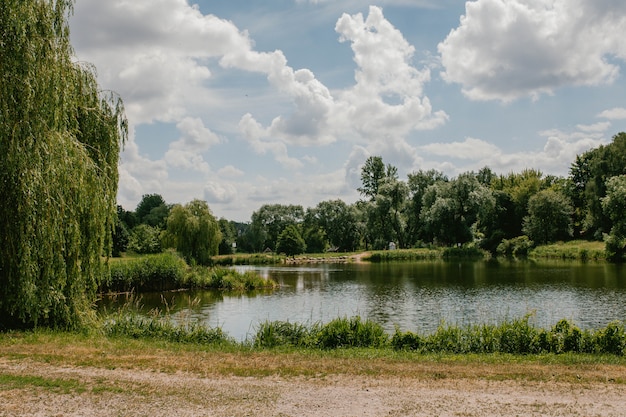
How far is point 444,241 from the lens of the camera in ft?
241

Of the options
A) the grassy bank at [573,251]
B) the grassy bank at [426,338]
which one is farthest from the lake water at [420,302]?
the grassy bank at [573,251]

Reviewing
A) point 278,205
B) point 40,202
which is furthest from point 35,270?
point 278,205

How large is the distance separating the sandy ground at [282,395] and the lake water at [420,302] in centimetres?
680

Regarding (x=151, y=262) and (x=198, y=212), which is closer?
(x=151, y=262)

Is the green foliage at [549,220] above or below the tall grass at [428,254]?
above

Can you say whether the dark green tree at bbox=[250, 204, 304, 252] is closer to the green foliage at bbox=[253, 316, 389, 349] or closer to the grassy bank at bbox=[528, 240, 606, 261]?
the grassy bank at bbox=[528, 240, 606, 261]

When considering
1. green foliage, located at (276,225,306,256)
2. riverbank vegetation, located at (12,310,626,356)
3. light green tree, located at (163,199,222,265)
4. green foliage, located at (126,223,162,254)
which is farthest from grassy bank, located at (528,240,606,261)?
green foliage, located at (126,223,162,254)

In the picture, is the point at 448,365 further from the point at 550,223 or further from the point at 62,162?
the point at 550,223

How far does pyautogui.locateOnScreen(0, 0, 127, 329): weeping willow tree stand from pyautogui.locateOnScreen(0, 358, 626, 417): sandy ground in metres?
3.58

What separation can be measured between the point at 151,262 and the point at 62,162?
21961 mm

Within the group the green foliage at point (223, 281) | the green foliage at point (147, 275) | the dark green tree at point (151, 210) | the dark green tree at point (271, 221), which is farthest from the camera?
the dark green tree at point (151, 210)

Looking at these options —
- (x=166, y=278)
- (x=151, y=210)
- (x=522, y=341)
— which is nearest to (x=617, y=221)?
(x=166, y=278)

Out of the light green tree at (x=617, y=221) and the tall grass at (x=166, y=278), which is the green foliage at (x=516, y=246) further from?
the tall grass at (x=166, y=278)

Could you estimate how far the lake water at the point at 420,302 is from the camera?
20234 millimetres
